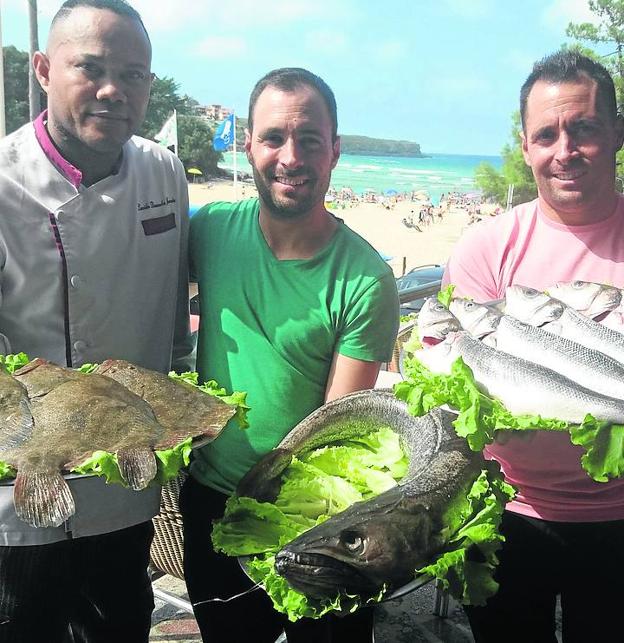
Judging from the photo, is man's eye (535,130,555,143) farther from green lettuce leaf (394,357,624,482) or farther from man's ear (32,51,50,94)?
man's ear (32,51,50,94)

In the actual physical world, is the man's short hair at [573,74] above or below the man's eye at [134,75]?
above

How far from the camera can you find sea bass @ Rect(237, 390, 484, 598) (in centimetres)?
171

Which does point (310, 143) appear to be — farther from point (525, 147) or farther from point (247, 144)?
point (525, 147)

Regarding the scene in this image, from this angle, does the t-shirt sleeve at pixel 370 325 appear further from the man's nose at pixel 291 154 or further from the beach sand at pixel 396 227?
the beach sand at pixel 396 227

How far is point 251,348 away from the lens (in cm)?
268

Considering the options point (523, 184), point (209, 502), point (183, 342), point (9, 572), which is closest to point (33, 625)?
point (9, 572)

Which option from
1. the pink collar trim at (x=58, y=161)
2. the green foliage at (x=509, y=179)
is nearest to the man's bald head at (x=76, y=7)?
the pink collar trim at (x=58, y=161)

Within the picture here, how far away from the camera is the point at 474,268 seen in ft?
8.74

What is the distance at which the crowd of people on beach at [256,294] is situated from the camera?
8.14 ft

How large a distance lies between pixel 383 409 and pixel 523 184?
28857mm

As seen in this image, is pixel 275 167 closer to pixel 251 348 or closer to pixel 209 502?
pixel 251 348

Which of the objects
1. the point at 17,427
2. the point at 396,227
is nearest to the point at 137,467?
the point at 17,427

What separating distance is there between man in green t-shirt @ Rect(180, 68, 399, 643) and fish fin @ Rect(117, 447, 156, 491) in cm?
82

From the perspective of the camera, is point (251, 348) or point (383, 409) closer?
point (383, 409)
